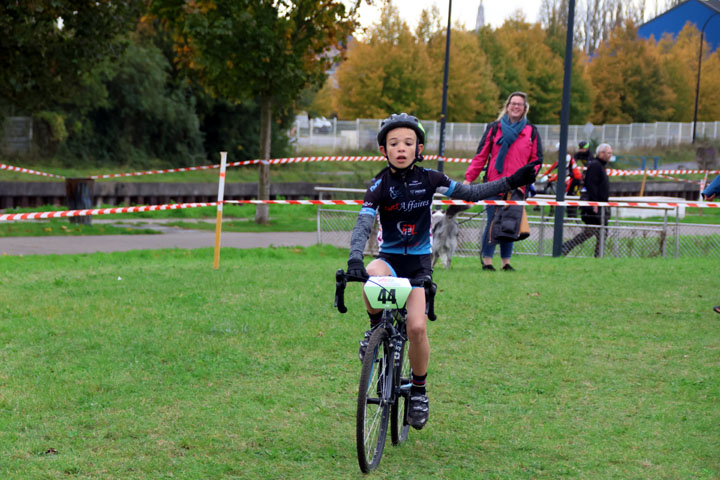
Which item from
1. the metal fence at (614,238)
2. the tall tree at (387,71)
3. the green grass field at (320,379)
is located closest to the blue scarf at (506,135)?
the green grass field at (320,379)

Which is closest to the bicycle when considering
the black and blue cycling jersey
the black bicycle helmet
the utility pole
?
the black and blue cycling jersey

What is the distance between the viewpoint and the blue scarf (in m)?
11.4

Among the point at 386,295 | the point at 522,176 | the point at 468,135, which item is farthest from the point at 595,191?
the point at 468,135

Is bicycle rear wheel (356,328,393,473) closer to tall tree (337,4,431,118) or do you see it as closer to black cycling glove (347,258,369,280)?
black cycling glove (347,258,369,280)

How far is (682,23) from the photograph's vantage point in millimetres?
90688

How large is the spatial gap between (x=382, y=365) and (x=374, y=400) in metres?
0.22

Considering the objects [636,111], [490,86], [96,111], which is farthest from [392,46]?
[636,111]

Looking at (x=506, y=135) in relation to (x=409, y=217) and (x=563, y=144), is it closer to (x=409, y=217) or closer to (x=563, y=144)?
(x=563, y=144)

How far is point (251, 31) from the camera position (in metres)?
20.3

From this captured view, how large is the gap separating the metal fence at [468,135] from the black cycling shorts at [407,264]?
4216 cm

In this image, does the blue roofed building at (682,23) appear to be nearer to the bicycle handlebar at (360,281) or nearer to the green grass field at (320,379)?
the green grass field at (320,379)

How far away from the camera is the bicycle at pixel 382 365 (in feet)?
15.1

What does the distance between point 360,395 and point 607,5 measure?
90.5m

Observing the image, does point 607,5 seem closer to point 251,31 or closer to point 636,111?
→ point 636,111
